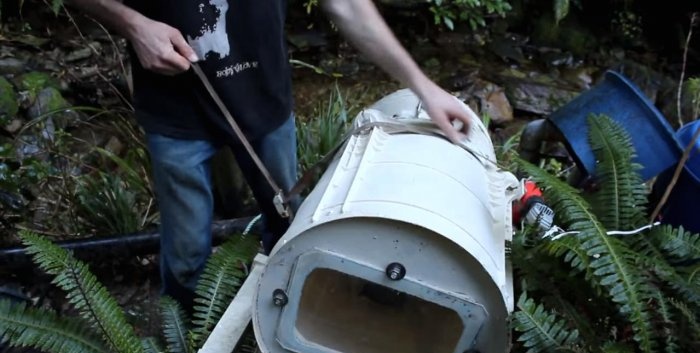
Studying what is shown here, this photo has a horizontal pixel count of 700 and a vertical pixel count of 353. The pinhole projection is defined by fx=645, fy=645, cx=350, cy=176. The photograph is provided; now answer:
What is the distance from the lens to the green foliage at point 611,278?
160cm

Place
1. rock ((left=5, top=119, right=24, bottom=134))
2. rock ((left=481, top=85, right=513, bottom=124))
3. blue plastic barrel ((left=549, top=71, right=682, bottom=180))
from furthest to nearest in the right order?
rock ((left=481, top=85, right=513, bottom=124)), rock ((left=5, top=119, right=24, bottom=134)), blue plastic barrel ((left=549, top=71, right=682, bottom=180))

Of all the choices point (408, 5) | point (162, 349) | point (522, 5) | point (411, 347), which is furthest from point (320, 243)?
point (522, 5)

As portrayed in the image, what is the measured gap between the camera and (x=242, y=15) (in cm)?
179

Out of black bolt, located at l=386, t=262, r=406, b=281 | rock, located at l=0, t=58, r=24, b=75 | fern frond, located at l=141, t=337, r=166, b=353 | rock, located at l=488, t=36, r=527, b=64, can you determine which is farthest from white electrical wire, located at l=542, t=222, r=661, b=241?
rock, located at l=488, t=36, r=527, b=64

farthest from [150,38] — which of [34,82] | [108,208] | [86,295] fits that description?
[34,82]

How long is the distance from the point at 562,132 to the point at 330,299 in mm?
1200

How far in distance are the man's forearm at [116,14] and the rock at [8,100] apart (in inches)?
83.1

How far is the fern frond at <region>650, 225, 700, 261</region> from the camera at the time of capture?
6.09ft

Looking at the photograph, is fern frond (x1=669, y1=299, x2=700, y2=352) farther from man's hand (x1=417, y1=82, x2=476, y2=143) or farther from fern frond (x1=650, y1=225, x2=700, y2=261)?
man's hand (x1=417, y1=82, x2=476, y2=143)

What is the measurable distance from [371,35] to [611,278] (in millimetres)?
929

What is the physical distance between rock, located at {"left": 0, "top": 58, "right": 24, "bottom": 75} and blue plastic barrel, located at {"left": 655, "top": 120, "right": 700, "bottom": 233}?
375cm

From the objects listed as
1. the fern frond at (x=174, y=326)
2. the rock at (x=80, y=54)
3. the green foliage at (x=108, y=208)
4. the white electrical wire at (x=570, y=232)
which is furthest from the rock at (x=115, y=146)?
the white electrical wire at (x=570, y=232)

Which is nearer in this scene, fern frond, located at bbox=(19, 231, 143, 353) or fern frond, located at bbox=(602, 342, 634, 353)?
fern frond, located at bbox=(602, 342, 634, 353)

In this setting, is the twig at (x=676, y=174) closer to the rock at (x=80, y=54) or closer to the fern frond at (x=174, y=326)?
the fern frond at (x=174, y=326)
